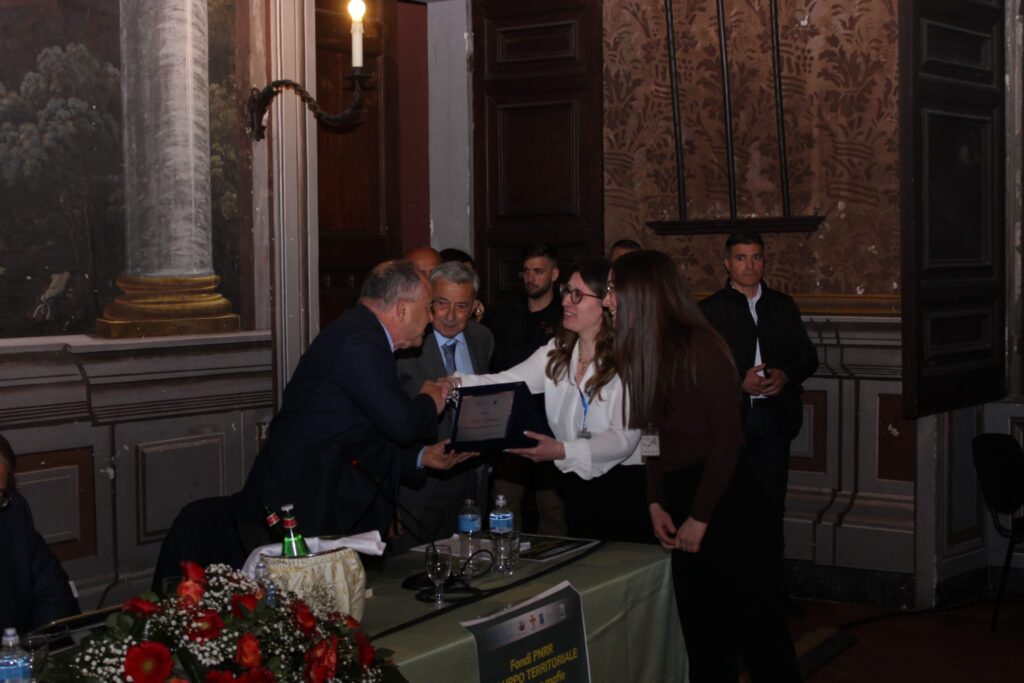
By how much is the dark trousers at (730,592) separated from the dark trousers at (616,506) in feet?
0.82

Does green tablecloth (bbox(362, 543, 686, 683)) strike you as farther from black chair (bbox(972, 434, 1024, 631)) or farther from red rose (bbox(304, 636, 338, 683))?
black chair (bbox(972, 434, 1024, 631))

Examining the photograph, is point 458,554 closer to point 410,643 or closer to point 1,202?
point 410,643

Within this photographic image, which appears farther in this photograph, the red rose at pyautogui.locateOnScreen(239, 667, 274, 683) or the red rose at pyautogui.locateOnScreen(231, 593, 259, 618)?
the red rose at pyautogui.locateOnScreen(231, 593, 259, 618)

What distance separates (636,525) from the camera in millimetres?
3797

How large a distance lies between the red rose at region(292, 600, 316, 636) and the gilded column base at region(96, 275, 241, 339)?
10.0 feet

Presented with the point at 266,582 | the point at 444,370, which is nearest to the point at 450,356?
the point at 444,370

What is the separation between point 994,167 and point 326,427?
12.8ft

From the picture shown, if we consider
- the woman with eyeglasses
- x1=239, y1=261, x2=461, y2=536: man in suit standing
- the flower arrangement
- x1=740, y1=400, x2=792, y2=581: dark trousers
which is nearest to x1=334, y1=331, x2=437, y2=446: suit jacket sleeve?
x1=239, y1=261, x2=461, y2=536: man in suit standing

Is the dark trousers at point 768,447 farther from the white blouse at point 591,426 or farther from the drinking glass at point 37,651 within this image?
the drinking glass at point 37,651

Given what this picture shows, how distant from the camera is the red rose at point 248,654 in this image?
205 centimetres

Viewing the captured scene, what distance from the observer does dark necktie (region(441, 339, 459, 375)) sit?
4.39 metres

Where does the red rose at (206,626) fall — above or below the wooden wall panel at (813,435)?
above

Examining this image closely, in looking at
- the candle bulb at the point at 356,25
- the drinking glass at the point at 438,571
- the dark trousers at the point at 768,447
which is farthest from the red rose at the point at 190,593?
the dark trousers at the point at 768,447

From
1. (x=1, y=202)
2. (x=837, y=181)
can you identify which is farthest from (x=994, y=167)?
(x=1, y=202)
